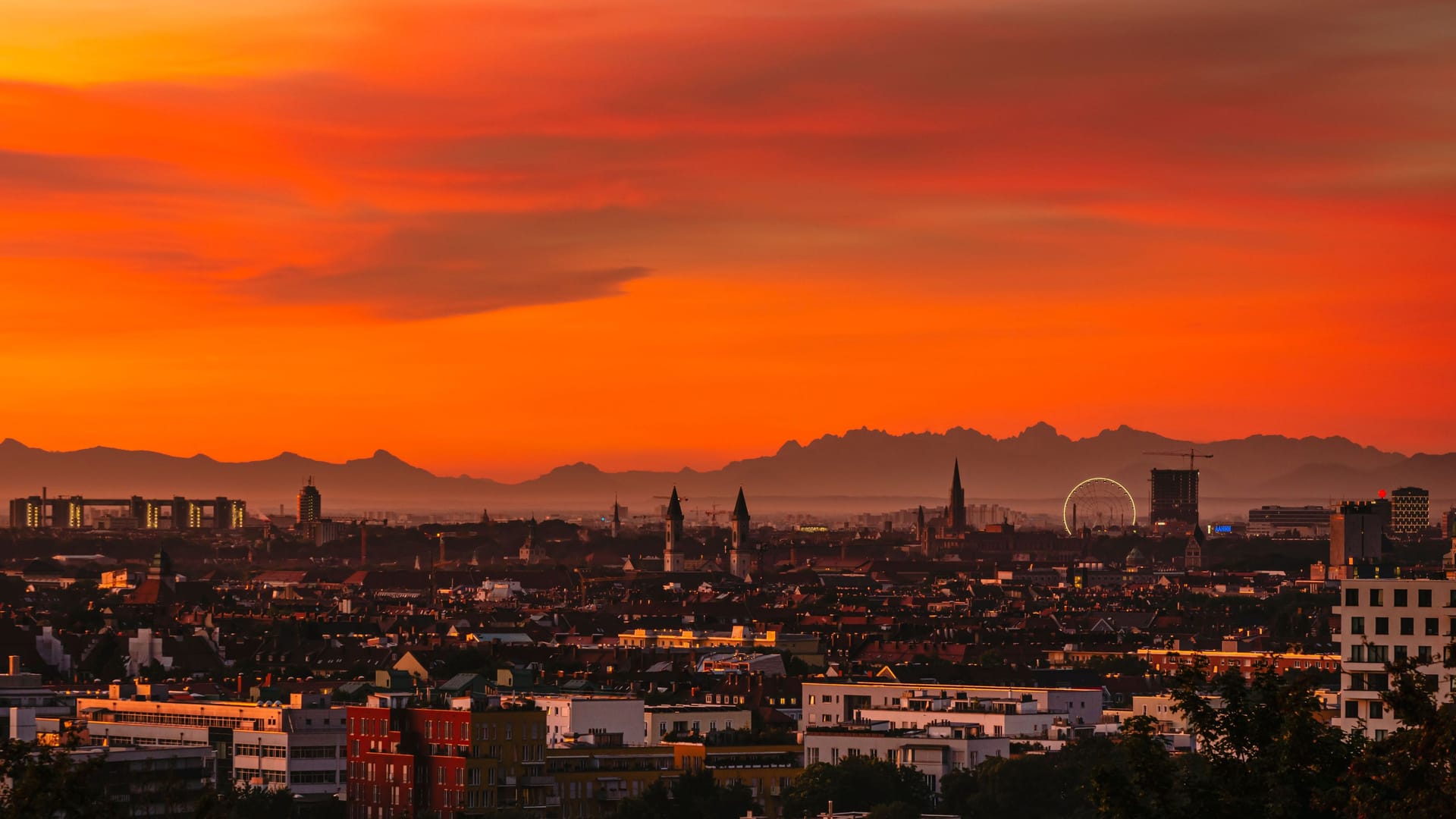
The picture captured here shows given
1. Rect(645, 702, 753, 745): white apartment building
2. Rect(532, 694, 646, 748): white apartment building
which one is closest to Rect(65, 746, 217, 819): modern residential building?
Rect(532, 694, 646, 748): white apartment building

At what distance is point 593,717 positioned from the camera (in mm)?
88562

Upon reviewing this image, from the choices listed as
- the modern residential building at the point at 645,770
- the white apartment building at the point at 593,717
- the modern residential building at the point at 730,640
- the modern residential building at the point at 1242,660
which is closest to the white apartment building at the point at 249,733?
the modern residential building at the point at 645,770

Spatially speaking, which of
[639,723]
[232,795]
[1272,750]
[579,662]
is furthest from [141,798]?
[579,662]

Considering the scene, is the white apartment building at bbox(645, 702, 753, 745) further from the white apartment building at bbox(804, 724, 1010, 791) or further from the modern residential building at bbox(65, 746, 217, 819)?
the modern residential building at bbox(65, 746, 217, 819)

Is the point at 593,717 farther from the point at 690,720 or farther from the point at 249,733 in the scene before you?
the point at 249,733

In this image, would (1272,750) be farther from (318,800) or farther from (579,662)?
(579,662)

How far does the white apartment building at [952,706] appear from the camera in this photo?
9369 cm

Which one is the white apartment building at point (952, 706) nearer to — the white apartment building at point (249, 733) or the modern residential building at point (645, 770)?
the modern residential building at point (645, 770)

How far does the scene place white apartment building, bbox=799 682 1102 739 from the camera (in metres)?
93.7

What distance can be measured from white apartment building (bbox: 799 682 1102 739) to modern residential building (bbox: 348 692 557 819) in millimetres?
19590

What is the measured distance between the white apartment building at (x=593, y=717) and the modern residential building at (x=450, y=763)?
7.64 metres

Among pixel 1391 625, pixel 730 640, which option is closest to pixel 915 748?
pixel 1391 625

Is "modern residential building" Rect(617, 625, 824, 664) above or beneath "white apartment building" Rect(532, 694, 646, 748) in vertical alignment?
above

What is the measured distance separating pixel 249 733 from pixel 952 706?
27440mm
